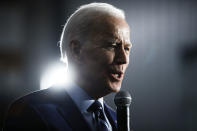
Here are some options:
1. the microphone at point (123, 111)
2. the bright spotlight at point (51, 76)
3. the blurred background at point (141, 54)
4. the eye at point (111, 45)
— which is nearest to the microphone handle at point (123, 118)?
the microphone at point (123, 111)

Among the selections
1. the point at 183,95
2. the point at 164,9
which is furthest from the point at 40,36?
the point at 183,95

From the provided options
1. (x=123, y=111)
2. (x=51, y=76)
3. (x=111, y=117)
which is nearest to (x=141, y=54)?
(x=51, y=76)

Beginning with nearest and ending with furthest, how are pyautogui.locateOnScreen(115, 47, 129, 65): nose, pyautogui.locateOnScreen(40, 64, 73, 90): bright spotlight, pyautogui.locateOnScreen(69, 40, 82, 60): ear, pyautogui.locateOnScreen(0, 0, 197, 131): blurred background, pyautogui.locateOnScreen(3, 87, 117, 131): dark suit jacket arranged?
pyautogui.locateOnScreen(3, 87, 117, 131): dark suit jacket
pyautogui.locateOnScreen(115, 47, 129, 65): nose
pyautogui.locateOnScreen(69, 40, 82, 60): ear
pyautogui.locateOnScreen(40, 64, 73, 90): bright spotlight
pyautogui.locateOnScreen(0, 0, 197, 131): blurred background

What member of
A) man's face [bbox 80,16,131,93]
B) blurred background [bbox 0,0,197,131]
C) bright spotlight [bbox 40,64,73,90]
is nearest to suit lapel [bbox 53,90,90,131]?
man's face [bbox 80,16,131,93]

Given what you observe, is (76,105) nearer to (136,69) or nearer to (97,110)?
(97,110)

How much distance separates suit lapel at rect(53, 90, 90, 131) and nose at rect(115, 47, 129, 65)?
26 cm

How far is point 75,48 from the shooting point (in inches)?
56.4

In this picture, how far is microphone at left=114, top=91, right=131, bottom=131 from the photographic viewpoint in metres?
1.24

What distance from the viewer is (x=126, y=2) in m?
4.90

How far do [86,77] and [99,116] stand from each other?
18 cm

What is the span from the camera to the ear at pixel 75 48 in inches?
55.9

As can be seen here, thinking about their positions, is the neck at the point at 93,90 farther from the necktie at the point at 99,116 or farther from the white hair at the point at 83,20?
the white hair at the point at 83,20

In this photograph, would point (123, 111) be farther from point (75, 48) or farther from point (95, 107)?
point (75, 48)

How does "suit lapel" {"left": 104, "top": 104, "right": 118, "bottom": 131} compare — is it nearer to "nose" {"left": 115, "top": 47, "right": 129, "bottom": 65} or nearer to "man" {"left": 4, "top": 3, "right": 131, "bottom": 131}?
"man" {"left": 4, "top": 3, "right": 131, "bottom": 131}
